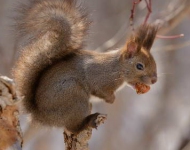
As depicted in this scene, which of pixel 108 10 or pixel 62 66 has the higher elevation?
pixel 62 66

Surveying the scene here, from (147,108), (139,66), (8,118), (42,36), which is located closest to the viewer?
(8,118)

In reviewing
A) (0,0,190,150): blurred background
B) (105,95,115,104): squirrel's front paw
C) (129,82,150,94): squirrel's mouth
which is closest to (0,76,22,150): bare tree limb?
(105,95,115,104): squirrel's front paw

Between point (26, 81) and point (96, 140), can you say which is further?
point (96, 140)

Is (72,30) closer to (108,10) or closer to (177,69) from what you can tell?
(177,69)

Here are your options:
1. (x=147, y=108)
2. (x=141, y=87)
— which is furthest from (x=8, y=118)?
(x=147, y=108)

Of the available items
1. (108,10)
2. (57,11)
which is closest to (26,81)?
(57,11)

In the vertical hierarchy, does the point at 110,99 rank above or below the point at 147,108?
above

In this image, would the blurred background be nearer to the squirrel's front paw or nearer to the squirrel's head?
the squirrel's head

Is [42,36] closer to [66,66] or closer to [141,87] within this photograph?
[66,66]
